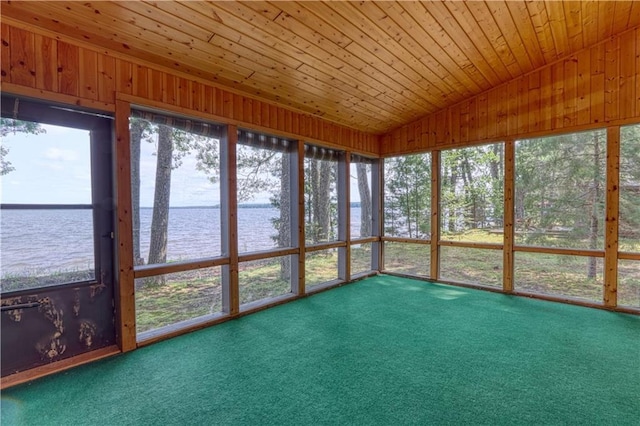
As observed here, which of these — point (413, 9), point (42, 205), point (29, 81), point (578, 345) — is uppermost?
point (413, 9)

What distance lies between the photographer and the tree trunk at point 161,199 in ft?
10.7

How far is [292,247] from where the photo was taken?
4.48m

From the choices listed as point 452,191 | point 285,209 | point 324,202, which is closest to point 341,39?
point 285,209

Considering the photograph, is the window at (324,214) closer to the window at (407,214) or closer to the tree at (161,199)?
the window at (407,214)

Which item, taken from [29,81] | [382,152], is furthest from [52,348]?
Result: [382,152]

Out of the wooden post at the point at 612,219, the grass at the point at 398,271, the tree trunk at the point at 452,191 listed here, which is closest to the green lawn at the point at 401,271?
the grass at the point at 398,271

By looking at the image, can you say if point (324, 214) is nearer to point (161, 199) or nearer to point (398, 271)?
point (398, 271)

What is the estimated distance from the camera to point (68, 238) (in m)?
2.66

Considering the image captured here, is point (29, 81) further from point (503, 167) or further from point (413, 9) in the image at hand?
point (503, 167)

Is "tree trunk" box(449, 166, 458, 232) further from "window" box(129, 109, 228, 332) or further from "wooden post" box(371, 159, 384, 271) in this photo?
"window" box(129, 109, 228, 332)

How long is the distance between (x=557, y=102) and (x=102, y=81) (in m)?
5.39

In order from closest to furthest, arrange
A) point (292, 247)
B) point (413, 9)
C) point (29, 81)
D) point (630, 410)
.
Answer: point (630, 410) → point (29, 81) → point (413, 9) → point (292, 247)

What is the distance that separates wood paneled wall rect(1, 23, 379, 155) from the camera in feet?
7.41

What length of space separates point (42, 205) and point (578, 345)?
4.99 meters
